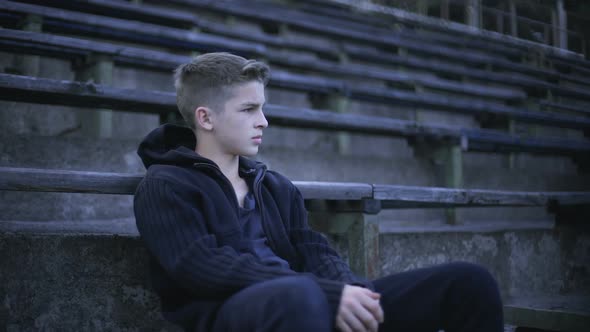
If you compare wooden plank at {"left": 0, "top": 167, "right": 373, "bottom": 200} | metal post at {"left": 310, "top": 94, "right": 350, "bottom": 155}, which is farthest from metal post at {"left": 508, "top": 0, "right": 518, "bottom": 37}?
wooden plank at {"left": 0, "top": 167, "right": 373, "bottom": 200}

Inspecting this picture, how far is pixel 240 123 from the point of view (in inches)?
57.2

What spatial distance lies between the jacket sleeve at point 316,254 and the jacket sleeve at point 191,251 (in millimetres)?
193

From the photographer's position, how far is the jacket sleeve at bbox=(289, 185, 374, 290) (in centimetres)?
138

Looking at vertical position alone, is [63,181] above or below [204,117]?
below

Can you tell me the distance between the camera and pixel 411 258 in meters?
2.59

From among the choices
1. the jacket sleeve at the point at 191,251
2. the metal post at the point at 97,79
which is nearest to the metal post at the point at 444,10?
the metal post at the point at 97,79

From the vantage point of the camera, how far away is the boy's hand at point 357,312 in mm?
1088

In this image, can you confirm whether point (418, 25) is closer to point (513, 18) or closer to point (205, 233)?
point (513, 18)

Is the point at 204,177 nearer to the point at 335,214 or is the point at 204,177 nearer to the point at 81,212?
the point at 335,214

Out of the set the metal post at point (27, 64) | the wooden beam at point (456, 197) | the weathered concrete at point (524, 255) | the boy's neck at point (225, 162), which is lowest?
the weathered concrete at point (524, 255)

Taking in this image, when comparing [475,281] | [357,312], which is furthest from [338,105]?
[357,312]

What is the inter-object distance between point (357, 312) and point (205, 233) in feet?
1.32

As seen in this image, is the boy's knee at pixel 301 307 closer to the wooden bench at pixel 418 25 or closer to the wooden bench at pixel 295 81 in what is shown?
the wooden bench at pixel 295 81

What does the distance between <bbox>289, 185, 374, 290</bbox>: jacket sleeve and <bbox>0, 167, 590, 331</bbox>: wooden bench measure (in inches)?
14.4
